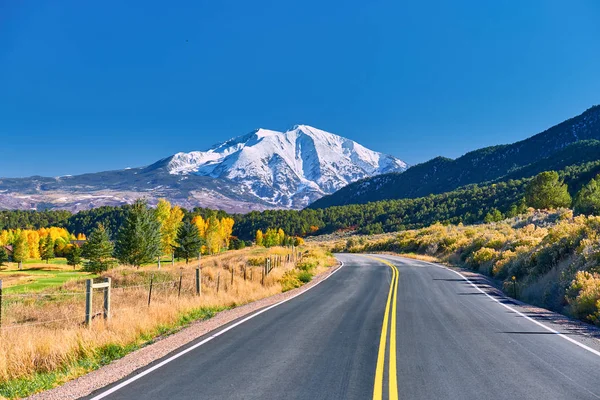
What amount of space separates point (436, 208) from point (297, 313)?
119m

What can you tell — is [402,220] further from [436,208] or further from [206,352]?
[206,352]

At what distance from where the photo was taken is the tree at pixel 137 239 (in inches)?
1864

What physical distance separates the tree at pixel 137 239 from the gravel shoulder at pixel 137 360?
35.8m

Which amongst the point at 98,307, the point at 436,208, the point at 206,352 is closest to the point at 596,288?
the point at 206,352

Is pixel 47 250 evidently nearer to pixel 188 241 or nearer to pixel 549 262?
pixel 188 241

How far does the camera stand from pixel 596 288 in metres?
13.1

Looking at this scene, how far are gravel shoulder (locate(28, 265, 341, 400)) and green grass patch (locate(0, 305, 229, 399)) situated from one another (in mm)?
203

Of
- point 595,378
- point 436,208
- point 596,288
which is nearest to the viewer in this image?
point 595,378

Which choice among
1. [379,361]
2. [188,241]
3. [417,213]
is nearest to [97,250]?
[188,241]

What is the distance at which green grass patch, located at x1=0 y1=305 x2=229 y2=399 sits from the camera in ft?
22.6

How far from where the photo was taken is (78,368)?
8008mm

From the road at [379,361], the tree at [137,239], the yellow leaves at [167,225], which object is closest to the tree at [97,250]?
the tree at [137,239]

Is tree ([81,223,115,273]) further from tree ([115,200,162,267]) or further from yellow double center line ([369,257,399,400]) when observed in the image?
yellow double center line ([369,257,399,400])

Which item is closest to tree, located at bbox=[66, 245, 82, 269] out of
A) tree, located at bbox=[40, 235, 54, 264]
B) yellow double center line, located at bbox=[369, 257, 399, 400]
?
tree, located at bbox=[40, 235, 54, 264]
